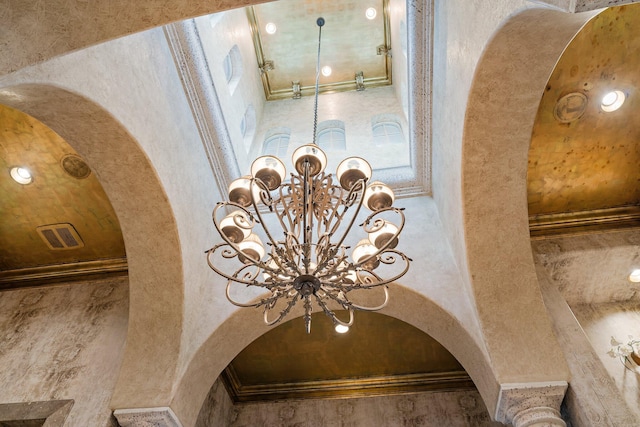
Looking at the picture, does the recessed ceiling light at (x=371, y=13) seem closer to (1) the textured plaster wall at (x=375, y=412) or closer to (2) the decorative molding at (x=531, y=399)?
(2) the decorative molding at (x=531, y=399)

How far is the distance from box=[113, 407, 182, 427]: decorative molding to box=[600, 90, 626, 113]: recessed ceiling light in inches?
234

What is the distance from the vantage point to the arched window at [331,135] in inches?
303

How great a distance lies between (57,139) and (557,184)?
623cm

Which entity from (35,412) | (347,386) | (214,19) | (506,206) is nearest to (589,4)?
(506,206)

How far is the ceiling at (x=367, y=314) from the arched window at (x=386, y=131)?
7.20 ft

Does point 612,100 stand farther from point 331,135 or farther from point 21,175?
point 21,175

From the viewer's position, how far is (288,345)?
7387 millimetres

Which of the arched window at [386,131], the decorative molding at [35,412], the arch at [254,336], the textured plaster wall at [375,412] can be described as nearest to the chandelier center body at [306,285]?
the arch at [254,336]

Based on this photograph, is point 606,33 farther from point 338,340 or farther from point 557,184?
point 338,340

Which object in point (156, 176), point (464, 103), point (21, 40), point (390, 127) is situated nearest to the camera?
point (21, 40)

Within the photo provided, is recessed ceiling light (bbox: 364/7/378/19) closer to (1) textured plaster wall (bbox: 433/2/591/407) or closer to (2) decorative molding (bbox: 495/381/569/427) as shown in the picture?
(1) textured plaster wall (bbox: 433/2/591/407)

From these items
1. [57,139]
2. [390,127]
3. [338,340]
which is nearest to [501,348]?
[338,340]

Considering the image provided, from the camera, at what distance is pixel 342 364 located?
7660 millimetres

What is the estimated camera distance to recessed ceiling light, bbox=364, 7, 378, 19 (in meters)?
8.41
